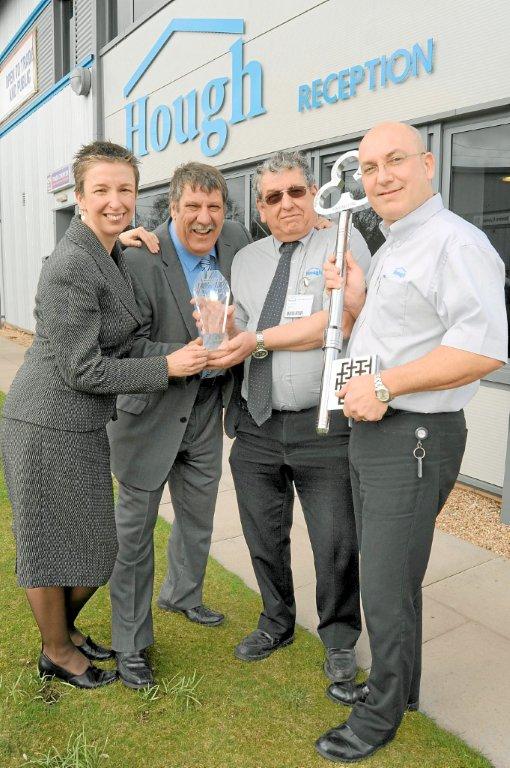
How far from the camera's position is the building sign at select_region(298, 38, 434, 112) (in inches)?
199

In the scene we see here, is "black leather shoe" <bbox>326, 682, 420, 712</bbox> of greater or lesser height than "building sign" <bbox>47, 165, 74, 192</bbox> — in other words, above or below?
below

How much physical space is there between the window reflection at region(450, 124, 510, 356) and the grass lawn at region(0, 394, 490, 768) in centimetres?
305

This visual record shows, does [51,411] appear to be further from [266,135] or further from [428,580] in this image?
[266,135]

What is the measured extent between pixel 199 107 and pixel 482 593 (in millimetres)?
6742

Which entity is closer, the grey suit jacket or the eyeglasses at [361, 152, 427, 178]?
the eyeglasses at [361, 152, 427, 178]

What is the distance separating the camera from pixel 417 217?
6.65ft

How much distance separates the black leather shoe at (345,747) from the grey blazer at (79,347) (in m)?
1.40

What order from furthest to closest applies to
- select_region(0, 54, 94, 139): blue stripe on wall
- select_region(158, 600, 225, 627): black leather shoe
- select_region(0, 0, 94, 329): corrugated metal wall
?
1. select_region(0, 0, 94, 329): corrugated metal wall
2. select_region(0, 54, 94, 139): blue stripe on wall
3. select_region(158, 600, 225, 627): black leather shoe

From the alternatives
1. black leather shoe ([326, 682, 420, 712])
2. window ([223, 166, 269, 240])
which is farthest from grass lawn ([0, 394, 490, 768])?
window ([223, 166, 269, 240])

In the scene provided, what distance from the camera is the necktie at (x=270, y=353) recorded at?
2.71 m

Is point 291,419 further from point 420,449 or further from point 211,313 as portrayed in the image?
point 420,449

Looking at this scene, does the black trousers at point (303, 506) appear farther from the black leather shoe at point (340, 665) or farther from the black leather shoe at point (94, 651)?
the black leather shoe at point (94, 651)

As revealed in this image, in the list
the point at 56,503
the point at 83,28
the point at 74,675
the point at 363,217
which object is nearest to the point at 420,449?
A: the point at 56,503

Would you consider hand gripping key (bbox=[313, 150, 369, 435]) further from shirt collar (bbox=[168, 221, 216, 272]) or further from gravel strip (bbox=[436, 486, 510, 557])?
gravel strip (bbox=[436, 486, 510, 557])
